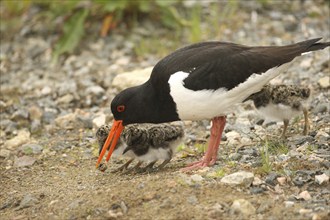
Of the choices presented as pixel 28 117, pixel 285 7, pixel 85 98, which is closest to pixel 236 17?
pixel 285 7

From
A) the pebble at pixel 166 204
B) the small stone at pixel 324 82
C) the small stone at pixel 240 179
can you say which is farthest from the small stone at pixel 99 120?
the pebble at pixel 166 204

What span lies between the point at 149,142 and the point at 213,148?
2.42ft

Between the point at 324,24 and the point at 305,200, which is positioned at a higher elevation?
the point at 324,24

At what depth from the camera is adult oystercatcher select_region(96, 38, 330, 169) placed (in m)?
6.81

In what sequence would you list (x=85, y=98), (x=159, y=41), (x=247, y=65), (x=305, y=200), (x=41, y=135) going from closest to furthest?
(x=305, y=200), (x=247, y=65), (x=41, y=135), (x=85, y=98), (x=159, y=41)

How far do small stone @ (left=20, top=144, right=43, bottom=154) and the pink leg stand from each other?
8.02 feet

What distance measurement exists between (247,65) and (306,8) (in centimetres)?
631

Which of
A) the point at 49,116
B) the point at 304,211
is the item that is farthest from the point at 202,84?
the point at 49,116

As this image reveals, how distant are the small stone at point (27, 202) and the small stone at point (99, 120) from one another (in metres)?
2.69

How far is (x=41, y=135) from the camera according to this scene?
9438 millimetres

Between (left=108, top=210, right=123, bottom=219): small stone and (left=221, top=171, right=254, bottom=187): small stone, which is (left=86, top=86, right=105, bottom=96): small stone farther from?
(left=108, top=210, right=123, bottom=219): small stone

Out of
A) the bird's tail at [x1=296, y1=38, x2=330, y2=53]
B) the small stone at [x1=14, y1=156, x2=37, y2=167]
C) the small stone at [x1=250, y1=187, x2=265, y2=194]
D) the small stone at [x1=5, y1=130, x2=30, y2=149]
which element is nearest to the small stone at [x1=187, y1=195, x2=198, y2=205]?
the small stone at [x1=250, y1=187, x2=265, y2=194]

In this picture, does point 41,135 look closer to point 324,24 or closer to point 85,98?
point 85,98

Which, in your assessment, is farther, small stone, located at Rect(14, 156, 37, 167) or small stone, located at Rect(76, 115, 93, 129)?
small stone, located at Rect(76, 115, 93, 129)
